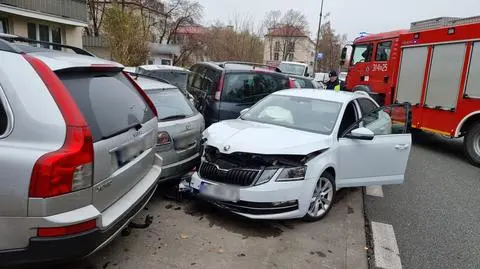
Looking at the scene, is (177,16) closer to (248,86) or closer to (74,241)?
(248,86)

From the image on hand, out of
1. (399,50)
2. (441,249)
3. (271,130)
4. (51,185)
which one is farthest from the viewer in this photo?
(399,50)

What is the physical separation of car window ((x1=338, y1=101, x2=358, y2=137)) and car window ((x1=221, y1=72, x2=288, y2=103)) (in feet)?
8.40

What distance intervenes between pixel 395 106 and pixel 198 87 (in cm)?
425

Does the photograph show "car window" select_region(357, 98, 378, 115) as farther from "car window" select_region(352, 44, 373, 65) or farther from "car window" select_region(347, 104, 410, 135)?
"car window" select_region(352, 44, 373, 65)

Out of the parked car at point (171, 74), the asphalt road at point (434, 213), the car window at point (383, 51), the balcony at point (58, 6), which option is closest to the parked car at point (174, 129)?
the asphalt road at point (434, 213)

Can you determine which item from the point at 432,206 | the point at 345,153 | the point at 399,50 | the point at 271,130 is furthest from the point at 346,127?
the point at 399,50

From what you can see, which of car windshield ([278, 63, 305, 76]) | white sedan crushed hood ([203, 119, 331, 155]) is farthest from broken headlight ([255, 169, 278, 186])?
car windshield ([278, 63, 305, 76])

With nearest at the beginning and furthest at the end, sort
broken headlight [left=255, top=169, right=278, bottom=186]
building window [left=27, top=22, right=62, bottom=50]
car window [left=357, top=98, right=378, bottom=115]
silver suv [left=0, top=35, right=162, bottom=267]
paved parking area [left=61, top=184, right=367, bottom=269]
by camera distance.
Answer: silver suv [left=0, top=35, right=162, bottom=267] → paved parking area [left=61, top=184, right=367, bottom=269] → broken headlight [left=255, top=169, right=278, bottom=186] → car window [left=357, top=98, right=378, bottom=115] → building window [left=27, top=22, right=62, bottom=50]

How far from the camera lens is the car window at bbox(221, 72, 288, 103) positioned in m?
7.20

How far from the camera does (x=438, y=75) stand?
27.7 ft

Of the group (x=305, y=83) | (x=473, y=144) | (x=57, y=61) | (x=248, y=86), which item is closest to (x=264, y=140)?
(x=57, y=61)

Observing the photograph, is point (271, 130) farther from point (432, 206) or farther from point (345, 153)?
point (432, 206)

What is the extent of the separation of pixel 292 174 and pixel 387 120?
7.56ft

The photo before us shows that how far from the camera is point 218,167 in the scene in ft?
13.7
